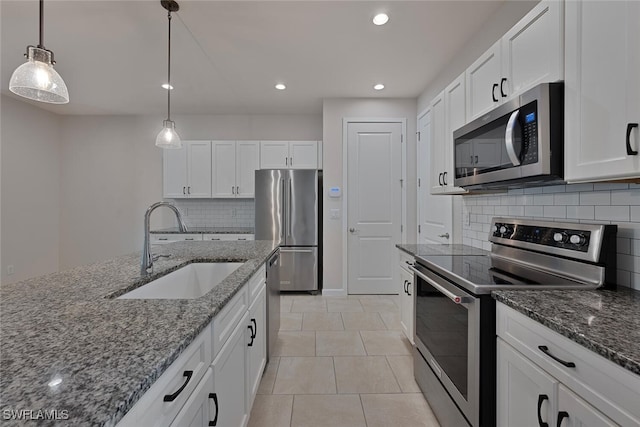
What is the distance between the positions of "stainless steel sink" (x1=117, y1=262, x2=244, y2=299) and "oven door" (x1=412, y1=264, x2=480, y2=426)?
1.22 meters

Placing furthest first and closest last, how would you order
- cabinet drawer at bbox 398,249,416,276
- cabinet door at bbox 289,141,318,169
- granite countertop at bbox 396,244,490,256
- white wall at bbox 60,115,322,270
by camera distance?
1. white wall at bbox 60,115,322,270
2. cabinet door at bbox 289,141,318,169
3. cabinet drawer at bbox 398,249,416,276
4. granite countertop at bbox 396,244,490,256

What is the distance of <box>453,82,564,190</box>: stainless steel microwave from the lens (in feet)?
4.16

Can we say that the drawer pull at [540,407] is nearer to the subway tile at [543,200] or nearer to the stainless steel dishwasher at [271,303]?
the subway tile at [543,200]

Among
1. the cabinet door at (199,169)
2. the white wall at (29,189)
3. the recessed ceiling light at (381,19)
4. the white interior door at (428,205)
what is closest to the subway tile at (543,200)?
the white interior door at (428,205)

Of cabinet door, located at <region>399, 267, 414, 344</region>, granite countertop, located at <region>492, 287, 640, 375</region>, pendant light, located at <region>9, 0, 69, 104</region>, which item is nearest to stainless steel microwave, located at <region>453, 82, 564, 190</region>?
granite countertop, located at <region>492, 287, 640, 375</region>

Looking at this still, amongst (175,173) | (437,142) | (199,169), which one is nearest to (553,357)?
(437,142)

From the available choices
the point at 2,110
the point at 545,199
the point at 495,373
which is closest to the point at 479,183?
the point at 545,199

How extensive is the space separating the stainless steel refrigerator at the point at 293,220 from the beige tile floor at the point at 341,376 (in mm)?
820

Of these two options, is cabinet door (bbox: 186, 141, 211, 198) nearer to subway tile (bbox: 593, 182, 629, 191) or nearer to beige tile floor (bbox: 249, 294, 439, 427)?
beige tile floor (bbox: 249, 294, 439, 427)

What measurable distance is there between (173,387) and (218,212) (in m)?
4.33

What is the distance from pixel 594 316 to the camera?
3.05 feet

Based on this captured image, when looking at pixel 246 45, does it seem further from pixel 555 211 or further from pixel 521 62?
pixel 555 211

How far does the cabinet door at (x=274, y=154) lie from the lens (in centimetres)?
445

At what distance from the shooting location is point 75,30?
8.05 feet
